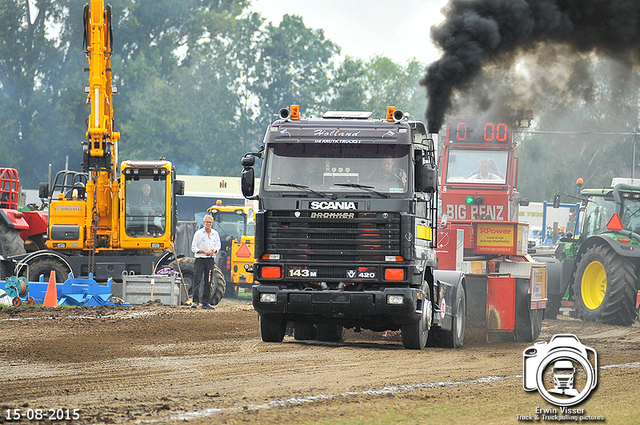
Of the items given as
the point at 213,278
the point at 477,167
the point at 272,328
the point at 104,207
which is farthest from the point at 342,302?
the point at 104,207

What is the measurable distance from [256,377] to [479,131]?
36.8ft

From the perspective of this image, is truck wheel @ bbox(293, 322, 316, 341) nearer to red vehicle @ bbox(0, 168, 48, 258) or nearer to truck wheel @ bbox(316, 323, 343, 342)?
truck wheel @ bbox(316, 323, 343, 342)

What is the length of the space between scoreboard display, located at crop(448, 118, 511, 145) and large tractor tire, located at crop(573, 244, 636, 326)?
3.03m

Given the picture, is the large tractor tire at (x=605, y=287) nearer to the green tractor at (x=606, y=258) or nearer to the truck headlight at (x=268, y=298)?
the green tractor at (x=606, y=258)

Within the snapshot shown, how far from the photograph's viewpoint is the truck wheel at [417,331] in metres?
11.5

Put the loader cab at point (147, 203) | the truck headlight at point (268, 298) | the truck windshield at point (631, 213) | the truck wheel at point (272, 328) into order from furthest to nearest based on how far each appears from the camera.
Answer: the loader cab at point (147, 203)
the truck windshield at point (631, 213)
the truck wheel at point (272, 328)
the truck headlight at point (268, 298)

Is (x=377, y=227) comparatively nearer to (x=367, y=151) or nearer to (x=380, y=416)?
(x=367, y=151)

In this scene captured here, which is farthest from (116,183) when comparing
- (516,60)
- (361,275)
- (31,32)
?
(31,32)

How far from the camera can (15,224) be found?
68.9 feet

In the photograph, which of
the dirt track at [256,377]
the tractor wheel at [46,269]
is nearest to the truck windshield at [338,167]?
the dirt track at [256,377]

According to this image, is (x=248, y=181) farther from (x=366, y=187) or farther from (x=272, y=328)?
(x=272, y=328)

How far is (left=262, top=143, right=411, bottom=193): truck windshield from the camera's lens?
1109 cm

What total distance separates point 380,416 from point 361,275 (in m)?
4.09

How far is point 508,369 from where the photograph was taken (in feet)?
33.4
